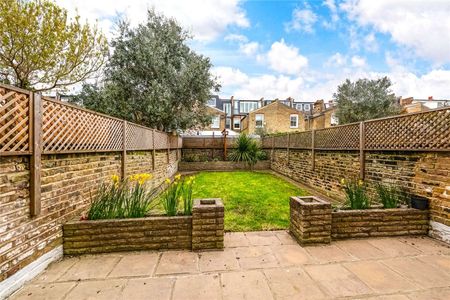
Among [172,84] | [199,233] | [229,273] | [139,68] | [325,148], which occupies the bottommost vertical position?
[229,273]

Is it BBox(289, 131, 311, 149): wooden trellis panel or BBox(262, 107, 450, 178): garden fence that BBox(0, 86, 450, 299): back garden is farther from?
BBox(289, 131, 311, 149): wooden trellis panel

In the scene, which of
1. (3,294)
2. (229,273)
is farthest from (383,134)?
(3,294)

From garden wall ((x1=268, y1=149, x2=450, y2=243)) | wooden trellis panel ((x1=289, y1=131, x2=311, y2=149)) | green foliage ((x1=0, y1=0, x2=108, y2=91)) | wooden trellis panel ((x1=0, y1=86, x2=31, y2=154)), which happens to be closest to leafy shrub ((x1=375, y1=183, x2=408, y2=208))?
garden wall ((x1=268, y1=149, x2=450, y2=243))

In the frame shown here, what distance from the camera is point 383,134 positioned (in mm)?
4590

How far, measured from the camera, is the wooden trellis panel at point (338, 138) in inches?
216

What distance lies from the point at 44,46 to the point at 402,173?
11.5 m

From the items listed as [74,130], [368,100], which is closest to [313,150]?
[74,130]

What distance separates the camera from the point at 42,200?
253cm

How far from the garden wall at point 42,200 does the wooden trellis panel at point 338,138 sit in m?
6.02

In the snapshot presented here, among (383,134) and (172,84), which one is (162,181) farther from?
(383,134)

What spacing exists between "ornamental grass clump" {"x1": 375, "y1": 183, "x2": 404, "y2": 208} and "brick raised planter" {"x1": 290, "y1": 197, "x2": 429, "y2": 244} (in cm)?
24

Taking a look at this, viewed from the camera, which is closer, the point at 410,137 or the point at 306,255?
the point at 306,255

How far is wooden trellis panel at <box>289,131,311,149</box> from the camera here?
8.02 meters

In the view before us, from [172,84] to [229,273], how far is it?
904cm
